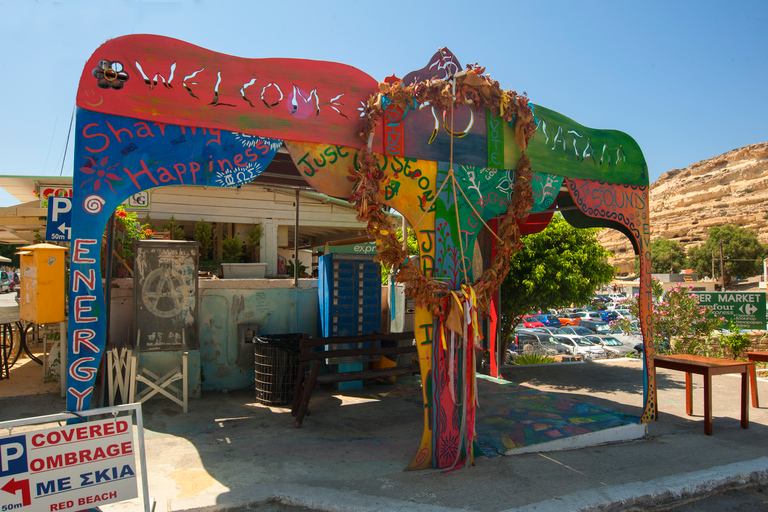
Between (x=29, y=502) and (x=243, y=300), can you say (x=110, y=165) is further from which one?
(x=243, y=300)

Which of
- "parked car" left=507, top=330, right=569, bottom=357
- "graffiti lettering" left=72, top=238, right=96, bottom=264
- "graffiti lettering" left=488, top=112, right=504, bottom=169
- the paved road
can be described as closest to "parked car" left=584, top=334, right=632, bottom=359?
"parked car" left=507, top=330, right=569, bottom=357

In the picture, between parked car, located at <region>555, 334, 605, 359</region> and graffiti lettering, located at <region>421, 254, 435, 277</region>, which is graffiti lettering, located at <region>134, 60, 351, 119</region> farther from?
parked car, located at <region>555, 334, 605, 359</region>

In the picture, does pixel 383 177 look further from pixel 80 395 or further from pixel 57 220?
pixel 57 220

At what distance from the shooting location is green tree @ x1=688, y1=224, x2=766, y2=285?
173ft

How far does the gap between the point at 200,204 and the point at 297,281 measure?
4.94 m

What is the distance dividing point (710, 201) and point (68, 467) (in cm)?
10825

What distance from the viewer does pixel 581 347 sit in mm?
18875

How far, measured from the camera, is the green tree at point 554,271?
10148mm

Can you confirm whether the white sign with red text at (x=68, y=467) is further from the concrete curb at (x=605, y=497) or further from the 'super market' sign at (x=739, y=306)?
the 'super market' sign at (x=739, y=306)

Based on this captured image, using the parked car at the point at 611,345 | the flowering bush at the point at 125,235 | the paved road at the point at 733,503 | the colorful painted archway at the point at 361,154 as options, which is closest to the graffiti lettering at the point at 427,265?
the colorful painted archway at the point at 361,154

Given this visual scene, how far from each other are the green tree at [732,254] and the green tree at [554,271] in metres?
53.2

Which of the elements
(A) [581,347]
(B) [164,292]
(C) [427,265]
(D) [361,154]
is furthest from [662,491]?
(A) [581,347]

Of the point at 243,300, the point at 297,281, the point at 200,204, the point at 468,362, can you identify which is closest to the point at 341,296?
the point at 297,281

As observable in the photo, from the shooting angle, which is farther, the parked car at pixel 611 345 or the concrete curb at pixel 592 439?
the parked car at pixel 611 345
